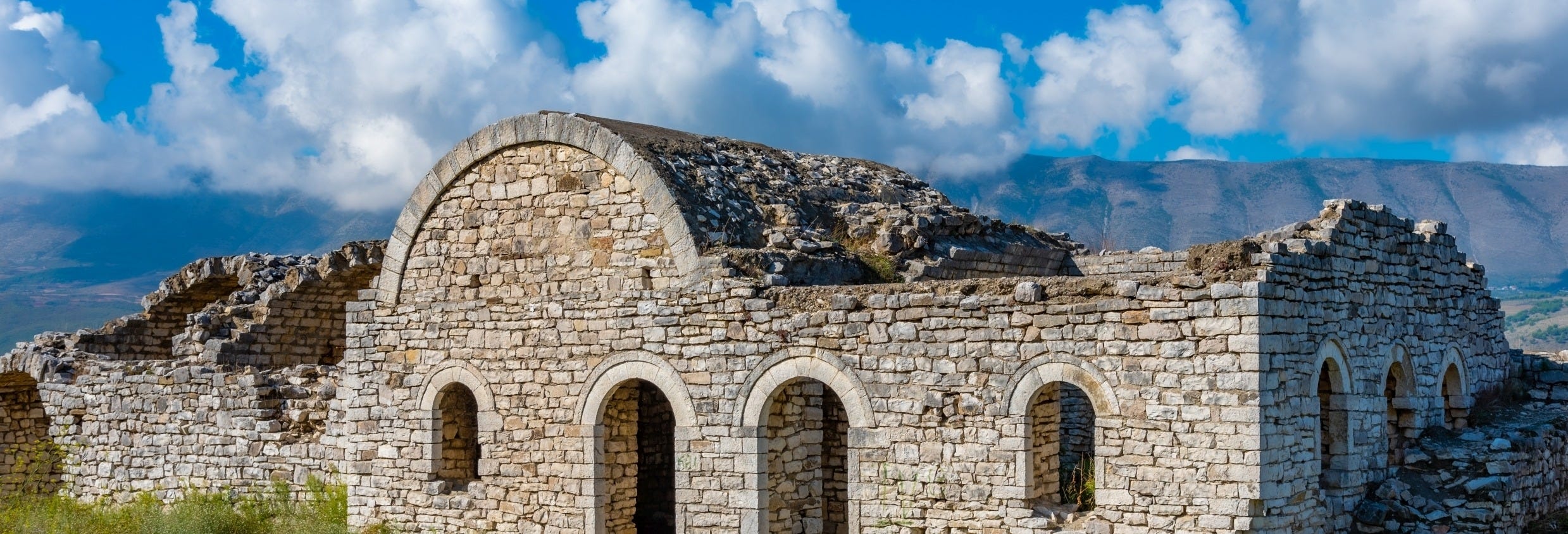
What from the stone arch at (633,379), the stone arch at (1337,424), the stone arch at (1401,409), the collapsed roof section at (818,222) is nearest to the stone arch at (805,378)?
the stone arch at (633,379)

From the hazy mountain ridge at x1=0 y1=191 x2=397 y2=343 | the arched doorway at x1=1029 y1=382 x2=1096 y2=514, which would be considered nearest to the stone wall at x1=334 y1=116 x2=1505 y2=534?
the arched doorway at x1=1029 y1=382 x2=1096 y2=514

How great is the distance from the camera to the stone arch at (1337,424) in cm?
1133

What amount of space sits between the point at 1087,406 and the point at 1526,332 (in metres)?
82.1

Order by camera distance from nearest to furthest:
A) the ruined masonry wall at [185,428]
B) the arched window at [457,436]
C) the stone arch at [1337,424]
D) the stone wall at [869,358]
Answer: the stone wall at [869,358] → the stone arch at [1337,424] → the arched window at [457,436] → the ruined masonry wall at [185,428]

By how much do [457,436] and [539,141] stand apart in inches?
132

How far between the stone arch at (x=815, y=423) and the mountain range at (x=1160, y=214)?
394 feet

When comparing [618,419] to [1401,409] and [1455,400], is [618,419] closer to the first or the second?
[1401,409]

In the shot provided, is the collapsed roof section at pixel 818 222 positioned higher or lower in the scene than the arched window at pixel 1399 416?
higher

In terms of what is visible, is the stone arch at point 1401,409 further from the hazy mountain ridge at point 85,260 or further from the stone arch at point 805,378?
the hazy mountain ridge at point 85,260

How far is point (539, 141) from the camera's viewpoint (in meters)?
14.2

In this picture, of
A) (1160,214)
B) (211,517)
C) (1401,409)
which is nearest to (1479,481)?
(1401,409)

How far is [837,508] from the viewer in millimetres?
13453

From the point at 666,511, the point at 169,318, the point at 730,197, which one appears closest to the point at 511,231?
the point at 730,197

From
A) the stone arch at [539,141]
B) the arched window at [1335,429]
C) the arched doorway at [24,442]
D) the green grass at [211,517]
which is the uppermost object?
the stone arch at [539,141]
